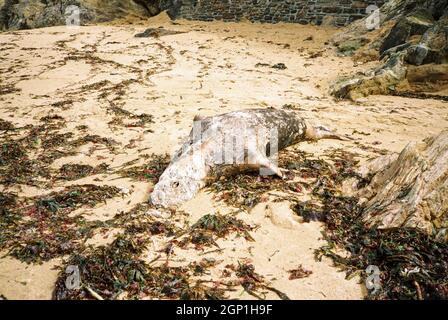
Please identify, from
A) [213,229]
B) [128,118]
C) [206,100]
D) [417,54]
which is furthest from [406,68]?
[213,229]

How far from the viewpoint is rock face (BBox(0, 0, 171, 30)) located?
16000mm

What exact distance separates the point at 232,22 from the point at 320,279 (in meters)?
13.4

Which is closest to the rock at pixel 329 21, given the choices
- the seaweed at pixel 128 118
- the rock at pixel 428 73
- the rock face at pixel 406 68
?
the rock face at pixel 406 68

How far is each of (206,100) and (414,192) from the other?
4.16m

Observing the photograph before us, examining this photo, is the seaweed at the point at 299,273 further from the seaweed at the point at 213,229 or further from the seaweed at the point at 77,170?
the seaweed at the point at 77,170

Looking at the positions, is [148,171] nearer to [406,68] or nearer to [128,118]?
[128,118]

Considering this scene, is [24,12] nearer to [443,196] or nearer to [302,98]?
[302,98]

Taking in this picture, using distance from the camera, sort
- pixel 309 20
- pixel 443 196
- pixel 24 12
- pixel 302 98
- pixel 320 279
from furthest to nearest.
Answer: pixel 24 12
pixel 309 20
pixel 302 98
pixel 443 196
pixel 320 279

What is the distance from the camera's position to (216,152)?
3.18 metres

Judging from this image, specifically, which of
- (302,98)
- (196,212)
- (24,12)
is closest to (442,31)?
(302,98)

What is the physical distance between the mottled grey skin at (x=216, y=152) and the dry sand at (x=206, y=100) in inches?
7.8

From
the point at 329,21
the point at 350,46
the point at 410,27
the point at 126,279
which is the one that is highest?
the point at 329,21

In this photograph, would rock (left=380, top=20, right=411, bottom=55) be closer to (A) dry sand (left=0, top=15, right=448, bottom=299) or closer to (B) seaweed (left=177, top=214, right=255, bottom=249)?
(A) dry sand (left=0, top=15, right=448, bottom=299)

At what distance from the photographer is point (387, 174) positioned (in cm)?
275
